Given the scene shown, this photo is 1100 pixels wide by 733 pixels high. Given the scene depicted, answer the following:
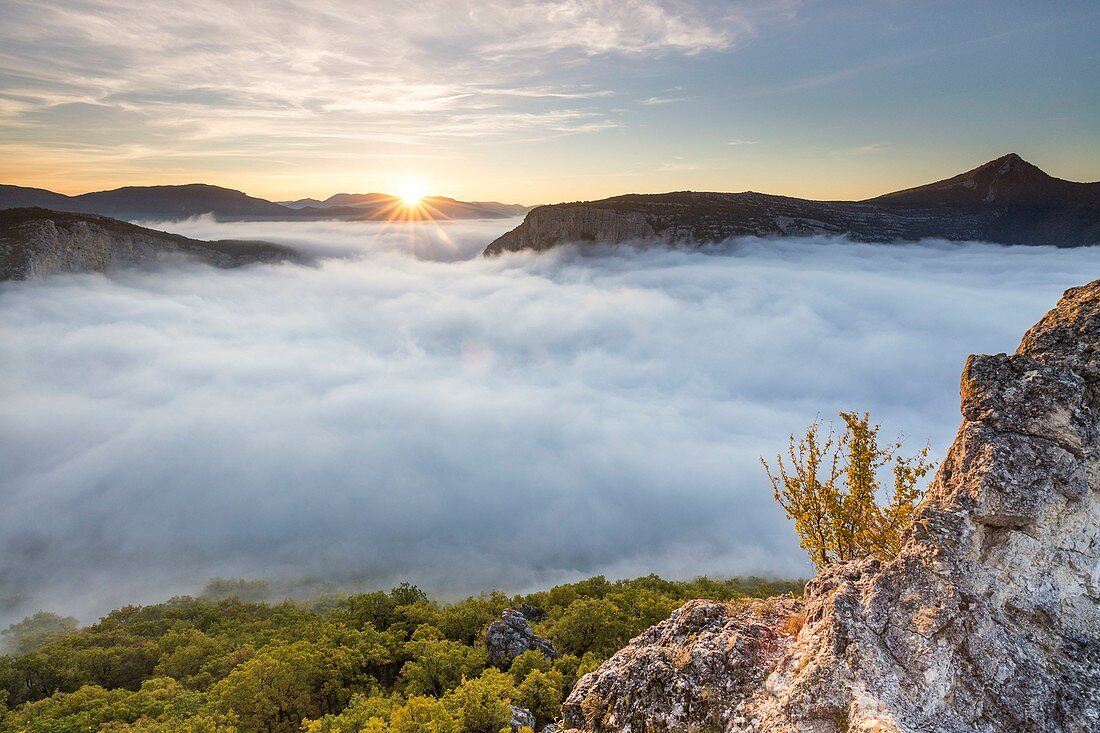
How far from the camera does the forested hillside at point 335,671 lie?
2842cm

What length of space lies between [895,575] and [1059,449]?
15.6 feet

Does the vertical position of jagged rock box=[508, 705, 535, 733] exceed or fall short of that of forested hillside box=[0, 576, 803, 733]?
it exceeds it

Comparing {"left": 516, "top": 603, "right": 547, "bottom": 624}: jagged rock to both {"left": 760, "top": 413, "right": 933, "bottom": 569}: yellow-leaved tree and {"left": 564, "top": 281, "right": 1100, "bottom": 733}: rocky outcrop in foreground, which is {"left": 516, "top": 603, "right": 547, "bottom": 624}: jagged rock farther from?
{"left": 564, "top": 281, "right": 1100, "bottom": 733}: rocky outcrop in foreground

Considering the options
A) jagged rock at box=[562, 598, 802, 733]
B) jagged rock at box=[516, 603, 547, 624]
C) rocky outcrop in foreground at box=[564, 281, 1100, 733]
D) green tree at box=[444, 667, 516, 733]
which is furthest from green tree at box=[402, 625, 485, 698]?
rocky outcrop in foreground at box=[564, 281, 1100, 733]

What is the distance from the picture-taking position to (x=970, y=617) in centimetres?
1053

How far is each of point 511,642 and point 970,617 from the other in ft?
127

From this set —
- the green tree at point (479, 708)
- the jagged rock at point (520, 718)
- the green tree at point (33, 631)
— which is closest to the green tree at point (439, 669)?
the green tree at point (479, 708)

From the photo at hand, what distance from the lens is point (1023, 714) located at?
32.1ft

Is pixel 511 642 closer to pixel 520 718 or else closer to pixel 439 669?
pixel 439 669

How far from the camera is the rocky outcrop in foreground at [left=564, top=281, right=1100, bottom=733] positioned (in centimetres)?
992

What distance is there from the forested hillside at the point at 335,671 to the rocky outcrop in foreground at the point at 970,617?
1373cm

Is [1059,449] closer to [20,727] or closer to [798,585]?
[20,727]

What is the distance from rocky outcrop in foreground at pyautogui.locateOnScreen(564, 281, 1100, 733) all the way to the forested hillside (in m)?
13.7

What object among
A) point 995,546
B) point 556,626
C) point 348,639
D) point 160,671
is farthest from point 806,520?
point 160,671
